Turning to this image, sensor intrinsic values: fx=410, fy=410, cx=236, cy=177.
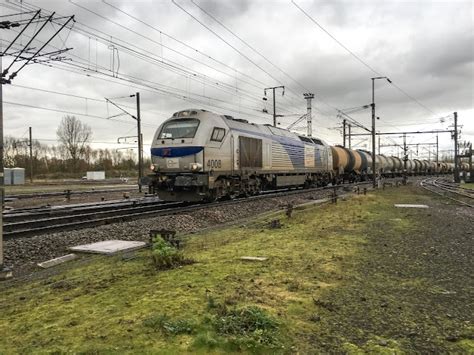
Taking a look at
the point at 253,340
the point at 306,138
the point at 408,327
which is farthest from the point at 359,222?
the point at 306,138

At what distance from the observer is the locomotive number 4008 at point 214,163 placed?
16.4m

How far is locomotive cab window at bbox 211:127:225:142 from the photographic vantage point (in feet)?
55.2

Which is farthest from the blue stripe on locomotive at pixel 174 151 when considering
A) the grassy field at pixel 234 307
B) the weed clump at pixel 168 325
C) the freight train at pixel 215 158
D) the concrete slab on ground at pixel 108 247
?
the weed clump at pixel 168 325

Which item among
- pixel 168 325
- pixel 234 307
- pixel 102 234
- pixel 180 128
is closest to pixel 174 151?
pixel 180 128

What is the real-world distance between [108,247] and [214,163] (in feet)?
27.8

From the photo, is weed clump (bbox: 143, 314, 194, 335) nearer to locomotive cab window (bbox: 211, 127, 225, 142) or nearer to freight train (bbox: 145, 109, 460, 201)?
freight train (bbox: 145, 109, 460, 201)

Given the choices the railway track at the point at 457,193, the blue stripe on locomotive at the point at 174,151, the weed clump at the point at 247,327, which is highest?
the blue stripe on locomotive at the point at 174,151

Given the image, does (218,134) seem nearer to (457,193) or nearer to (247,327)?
(247,327)

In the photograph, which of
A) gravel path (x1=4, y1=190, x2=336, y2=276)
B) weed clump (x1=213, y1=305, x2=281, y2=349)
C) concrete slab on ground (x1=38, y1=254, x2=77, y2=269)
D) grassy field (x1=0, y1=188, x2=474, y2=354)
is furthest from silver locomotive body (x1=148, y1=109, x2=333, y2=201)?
weed clump (x1=213, y1=305, x2=281, y2=349)

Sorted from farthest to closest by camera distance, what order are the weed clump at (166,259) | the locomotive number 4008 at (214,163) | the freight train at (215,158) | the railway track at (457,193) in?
the railway track at (457,193) → the locomotive number 4008 at (214,163) → the freight train at (215,158) → the weed clump at (166,259)

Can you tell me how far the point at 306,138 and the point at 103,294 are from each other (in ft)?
88.7

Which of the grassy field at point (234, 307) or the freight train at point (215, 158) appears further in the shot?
the freight train at point (215, 158)

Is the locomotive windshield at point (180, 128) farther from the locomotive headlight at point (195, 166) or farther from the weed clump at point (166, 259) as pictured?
the weed clump at point (166, 259)

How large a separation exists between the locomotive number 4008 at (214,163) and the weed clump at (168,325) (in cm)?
1231
